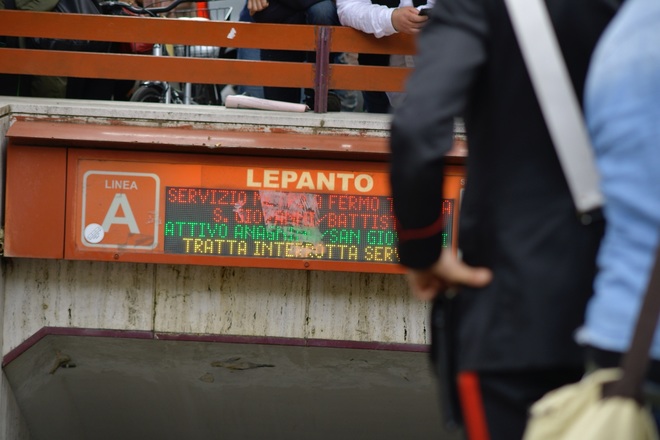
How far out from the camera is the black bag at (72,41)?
659cm

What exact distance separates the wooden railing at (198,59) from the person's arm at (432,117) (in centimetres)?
321

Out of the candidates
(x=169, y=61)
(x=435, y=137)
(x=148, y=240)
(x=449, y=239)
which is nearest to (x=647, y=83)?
(x=435, y=137)

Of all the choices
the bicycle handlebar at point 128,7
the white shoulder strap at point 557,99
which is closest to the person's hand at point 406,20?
the bicycle handlebar at point 128,7

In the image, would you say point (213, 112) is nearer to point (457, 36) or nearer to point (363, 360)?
point (363, 360)

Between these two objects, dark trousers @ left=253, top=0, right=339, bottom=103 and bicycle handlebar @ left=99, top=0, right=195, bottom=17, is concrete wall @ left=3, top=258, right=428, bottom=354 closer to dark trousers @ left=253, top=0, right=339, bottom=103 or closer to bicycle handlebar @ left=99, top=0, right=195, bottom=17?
dark trousers @ left=253, top=0, right=339, bottom=103

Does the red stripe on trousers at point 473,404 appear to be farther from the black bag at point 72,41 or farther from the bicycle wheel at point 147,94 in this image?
the bicycle wheel at point 147,94

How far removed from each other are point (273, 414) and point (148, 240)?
4.10ft

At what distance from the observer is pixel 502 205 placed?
2.39 m

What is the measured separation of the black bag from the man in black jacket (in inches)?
180

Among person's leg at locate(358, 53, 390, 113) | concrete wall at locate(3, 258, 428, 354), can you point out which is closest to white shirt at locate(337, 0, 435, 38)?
person's leg at locate(358, 53, 390, 113)

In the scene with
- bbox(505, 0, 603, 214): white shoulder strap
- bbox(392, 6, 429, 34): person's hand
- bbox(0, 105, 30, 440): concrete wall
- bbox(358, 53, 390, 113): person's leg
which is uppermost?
bbox(392, 6, 429, 34): person's hand

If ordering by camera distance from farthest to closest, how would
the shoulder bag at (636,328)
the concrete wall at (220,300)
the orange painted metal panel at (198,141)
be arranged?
the concrete wall at (220,300) → the orange painted metal panel at (198,141) → the shoulder bag at (636,328)

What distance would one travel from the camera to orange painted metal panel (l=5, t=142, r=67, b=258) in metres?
5.23


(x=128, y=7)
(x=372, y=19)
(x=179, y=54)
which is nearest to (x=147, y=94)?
(x=128, y=7)
